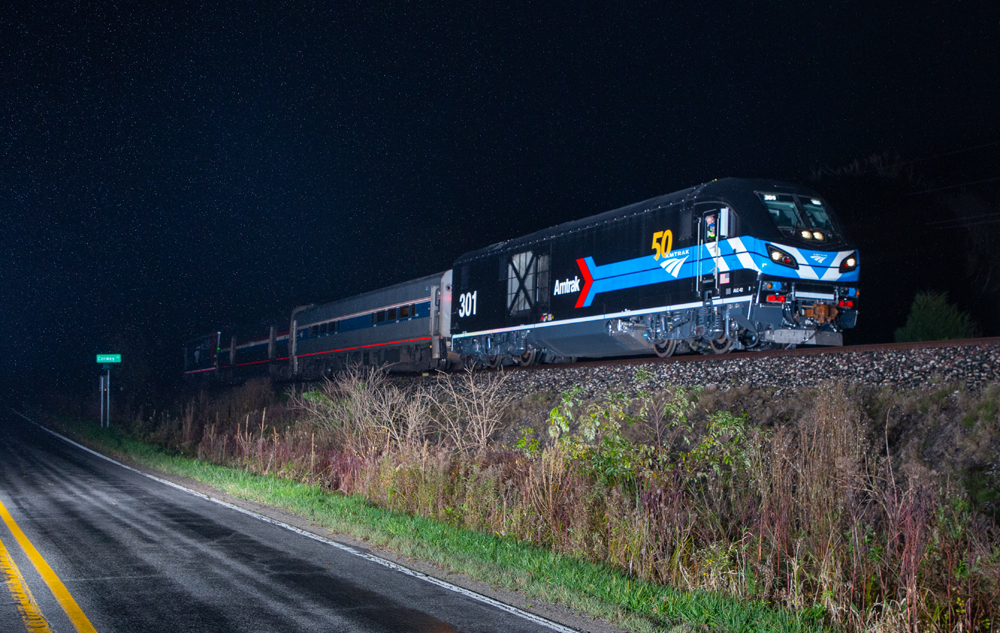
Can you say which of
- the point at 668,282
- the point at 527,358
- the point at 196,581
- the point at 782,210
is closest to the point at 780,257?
the point at 782,210

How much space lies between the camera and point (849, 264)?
1603 cm

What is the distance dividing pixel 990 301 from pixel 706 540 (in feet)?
78.0

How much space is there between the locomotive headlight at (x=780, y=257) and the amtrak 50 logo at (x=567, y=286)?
538 centimetres

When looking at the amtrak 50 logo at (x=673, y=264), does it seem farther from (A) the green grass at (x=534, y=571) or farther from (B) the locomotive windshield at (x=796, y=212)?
(A) the green grass at (x=534, y=571)

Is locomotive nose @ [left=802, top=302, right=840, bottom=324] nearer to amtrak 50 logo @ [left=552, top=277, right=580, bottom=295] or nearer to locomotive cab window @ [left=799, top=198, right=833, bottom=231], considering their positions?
locomotive cab window @ [left=799, top=198, right=833, bottom=231]

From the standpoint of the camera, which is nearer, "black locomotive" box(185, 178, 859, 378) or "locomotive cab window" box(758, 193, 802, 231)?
"black locomotive" box(185, 178, 859, 378)

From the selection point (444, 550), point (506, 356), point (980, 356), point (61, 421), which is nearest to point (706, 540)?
point (444, 550)

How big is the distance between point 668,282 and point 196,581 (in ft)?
38.3

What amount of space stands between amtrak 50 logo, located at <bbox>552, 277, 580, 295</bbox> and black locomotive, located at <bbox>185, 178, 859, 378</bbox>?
31 millimetres

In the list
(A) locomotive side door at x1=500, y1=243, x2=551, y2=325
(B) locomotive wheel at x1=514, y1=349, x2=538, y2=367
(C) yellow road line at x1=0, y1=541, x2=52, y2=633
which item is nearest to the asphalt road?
(C) yellow road line at x1=0, y1=541, x2=52, y2=633

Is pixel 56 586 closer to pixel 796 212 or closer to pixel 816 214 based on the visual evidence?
pixel 796 212

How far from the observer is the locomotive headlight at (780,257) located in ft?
49.7

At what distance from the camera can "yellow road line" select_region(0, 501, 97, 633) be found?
239 inches

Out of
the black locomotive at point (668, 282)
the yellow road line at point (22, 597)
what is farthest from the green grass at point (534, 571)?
the black locomotive at point (668, 282)
